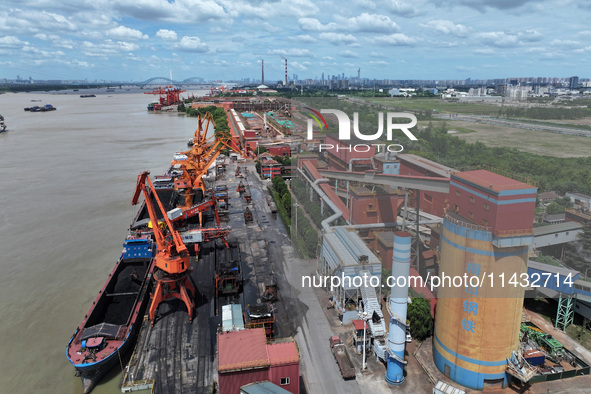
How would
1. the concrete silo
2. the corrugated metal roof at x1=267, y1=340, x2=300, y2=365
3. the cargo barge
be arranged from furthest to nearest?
1. the cargo barge
2. the corrugated metal roof at x1=267, y1=340, x2=300, y2=365
3. the concrete silo

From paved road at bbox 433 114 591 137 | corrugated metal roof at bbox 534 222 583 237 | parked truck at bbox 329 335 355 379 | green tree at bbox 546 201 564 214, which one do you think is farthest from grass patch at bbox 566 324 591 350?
parked truck at bbox 329 335 355 379

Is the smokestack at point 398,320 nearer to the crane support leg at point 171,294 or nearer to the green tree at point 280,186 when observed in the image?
the crane support leg at point 171,294

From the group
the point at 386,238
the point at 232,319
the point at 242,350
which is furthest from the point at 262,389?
the point at 386,238

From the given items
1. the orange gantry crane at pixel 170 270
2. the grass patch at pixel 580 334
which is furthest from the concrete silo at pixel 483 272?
the orange gantry crane at pixel 170 270

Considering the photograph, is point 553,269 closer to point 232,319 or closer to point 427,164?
point 427,164

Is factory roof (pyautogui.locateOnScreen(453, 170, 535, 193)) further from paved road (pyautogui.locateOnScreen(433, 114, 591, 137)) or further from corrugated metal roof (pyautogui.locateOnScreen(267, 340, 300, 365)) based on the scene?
corrugated metal roof (pyautogui.locateOnScreen(267, 340, 300, 365))
